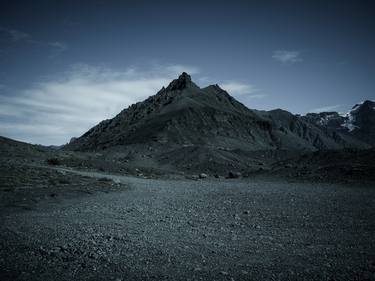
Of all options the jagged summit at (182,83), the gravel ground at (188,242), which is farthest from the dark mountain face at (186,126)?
the gravel ground at (188,242)

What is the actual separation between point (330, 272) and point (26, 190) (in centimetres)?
1952

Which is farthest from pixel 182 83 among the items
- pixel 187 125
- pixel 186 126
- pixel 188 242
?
pixel 188 242

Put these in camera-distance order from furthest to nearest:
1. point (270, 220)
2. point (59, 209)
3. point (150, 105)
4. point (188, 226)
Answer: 1. point (150, 105)
2. point (59, 209)
3. point (270, 220)
4. point (188, 226)

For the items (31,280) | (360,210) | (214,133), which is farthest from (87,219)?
(214,133)

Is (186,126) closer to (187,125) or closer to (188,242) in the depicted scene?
(187,125)

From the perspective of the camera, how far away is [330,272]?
262 inches

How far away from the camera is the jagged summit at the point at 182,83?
167m

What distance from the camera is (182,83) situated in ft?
552

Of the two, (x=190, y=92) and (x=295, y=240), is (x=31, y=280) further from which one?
(x=190, y=92)

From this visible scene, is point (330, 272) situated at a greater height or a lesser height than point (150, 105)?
lesser

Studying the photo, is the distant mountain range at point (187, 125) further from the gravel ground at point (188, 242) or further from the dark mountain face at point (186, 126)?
the gravel ground at point (188, 242)

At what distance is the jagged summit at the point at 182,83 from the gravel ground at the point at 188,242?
155 meters

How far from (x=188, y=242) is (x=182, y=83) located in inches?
6443

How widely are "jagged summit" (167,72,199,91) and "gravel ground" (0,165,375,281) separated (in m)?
155
